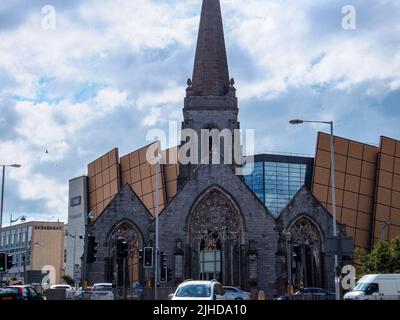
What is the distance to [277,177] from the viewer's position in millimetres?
87750

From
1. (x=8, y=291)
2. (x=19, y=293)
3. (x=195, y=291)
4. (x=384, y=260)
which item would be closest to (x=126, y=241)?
(x=384, y=260)

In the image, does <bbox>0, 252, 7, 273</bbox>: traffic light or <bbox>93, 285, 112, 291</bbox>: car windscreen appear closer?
<bbox>0, 252, 7, 273</bbox>: traffic light

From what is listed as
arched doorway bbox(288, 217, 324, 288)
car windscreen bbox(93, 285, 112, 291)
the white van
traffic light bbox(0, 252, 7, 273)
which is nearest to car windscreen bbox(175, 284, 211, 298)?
the white van

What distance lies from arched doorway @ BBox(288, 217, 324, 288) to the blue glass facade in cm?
3585

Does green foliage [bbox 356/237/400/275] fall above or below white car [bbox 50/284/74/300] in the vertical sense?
above

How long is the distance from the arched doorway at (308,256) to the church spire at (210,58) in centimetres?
1439

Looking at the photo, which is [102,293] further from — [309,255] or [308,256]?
[308,256]

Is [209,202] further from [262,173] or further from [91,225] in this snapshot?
[262,173]

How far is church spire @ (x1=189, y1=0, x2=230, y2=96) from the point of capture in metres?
57.7

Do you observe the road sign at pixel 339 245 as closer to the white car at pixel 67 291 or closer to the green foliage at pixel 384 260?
the white car at pixel 67 291

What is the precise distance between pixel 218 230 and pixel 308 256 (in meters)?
7.17

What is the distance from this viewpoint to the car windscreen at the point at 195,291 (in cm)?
2158

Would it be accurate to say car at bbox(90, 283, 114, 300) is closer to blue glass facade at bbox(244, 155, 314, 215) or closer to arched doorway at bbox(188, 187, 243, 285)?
arched doorway at bbox(188, 187, 243, 285)
